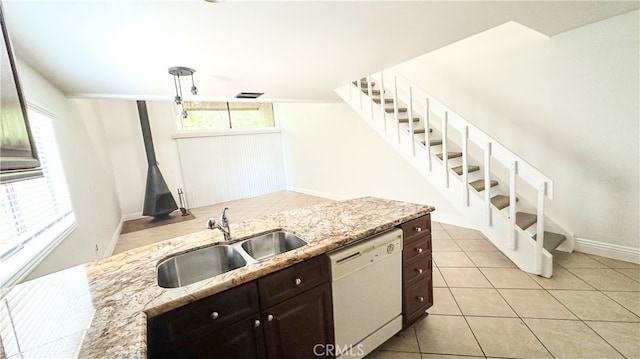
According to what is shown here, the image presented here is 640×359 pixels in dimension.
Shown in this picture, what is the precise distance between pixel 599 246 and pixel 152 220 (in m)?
7.01

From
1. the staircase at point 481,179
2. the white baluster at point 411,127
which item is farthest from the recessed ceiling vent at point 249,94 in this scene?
the white baluster at point 411,127

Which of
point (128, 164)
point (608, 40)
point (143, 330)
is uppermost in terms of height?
point (608, 40)

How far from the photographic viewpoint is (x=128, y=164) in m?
5.62

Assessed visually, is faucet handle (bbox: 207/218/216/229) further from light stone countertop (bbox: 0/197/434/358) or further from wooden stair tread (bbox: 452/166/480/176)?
wooden stair tread (bbox: 452/166/480/176)

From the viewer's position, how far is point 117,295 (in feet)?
3.23

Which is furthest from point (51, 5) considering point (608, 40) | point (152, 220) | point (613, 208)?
point (152, 220)

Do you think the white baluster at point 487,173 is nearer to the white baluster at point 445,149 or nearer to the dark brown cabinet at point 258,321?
the white baluster at point 445,149

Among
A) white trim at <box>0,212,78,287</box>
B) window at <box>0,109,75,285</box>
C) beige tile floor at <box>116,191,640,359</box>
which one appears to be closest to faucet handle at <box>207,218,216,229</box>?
window at <box>0,109,75,285</box>

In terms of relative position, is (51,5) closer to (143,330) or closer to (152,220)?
(143,330)

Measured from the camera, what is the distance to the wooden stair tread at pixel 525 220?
8.57ft

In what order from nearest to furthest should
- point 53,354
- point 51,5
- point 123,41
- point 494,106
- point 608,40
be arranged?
1. point 53,354
2. point 51,5
3. point 123,41
4. point 608,40
5. point 494,106

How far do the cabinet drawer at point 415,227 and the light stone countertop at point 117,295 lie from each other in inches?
2.5

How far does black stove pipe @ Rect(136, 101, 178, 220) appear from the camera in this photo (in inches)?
206

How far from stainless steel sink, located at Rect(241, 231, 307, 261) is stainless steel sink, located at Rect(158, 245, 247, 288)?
13cm
